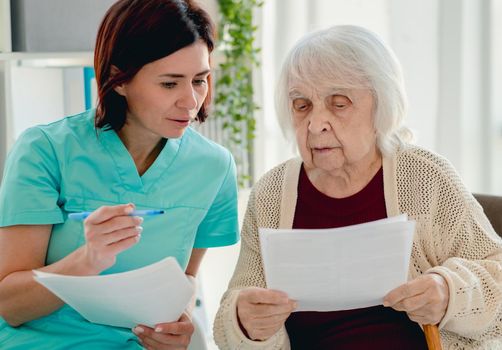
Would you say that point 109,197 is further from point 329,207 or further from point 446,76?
point 446,76

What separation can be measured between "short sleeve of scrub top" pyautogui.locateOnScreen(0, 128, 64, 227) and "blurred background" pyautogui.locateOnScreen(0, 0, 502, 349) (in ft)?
1.57

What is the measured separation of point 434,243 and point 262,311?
1.35 ft

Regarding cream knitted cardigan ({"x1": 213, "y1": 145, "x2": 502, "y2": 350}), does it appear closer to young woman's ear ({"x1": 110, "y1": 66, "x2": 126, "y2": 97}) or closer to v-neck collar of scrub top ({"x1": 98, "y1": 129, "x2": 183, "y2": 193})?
v-neck collar of scrub top ({"x1": 98, "y1": 129, "x2": 183, "y2": 193})

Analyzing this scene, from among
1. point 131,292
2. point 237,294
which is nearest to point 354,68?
point 237,294

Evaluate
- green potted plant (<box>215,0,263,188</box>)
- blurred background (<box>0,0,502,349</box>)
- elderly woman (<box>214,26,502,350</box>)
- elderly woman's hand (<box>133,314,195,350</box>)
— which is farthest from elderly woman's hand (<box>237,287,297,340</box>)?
green potted plant (<box>215,0,263,188</box>)

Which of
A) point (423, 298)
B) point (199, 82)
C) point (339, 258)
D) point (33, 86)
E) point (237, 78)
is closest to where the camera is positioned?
point (339, 258)

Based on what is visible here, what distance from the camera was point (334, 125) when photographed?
5.45 feet

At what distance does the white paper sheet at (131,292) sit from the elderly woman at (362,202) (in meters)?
0.17

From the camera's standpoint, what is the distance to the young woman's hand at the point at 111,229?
1396 millimetres

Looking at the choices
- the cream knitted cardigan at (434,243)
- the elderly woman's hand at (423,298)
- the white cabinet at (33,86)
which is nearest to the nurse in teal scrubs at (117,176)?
the cream knitted cardigan at (434,243)

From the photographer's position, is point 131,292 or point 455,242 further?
point 455,242

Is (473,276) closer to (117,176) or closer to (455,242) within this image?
(455,242)

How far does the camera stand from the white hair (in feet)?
5.40

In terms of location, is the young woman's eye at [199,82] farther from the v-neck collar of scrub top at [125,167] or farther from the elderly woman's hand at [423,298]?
the elderly woman's hand at [423,298]
